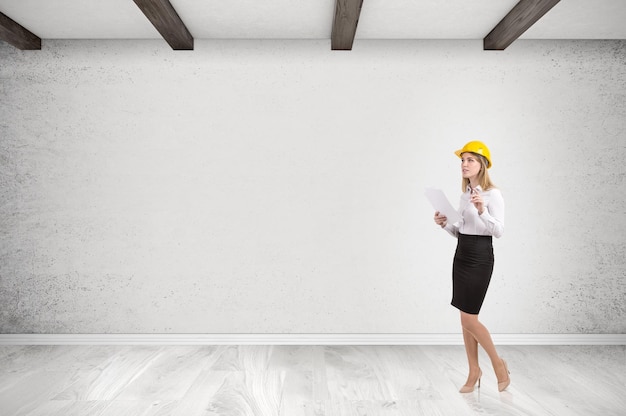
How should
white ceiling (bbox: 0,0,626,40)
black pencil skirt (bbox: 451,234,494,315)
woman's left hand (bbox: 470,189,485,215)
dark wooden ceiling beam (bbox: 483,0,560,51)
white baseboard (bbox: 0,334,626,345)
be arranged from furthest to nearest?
white baseboard (bbox: 0,334,626,345) → white ceiling (bbox: 0,0,626,40) → dark wooden ceiling beam (bbox: 483,0,560,51) → black pencil skirt (bbox: 451,234,494,315) → woman's left hand (bbox: 470,189,485,215)

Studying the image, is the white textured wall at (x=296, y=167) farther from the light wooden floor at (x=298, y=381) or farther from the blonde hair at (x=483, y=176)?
the blonde hair at (x=483, y=176)

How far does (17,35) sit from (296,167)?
8.52 ft

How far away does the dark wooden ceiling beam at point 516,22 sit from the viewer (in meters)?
3.07

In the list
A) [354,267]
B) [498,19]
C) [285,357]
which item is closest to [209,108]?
[354,267]

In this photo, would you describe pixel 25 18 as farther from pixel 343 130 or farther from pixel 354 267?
pixel 354 267

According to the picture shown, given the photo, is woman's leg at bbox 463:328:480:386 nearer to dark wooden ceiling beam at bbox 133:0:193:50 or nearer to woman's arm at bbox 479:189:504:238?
woman's arm at bbox 479:189:504:238

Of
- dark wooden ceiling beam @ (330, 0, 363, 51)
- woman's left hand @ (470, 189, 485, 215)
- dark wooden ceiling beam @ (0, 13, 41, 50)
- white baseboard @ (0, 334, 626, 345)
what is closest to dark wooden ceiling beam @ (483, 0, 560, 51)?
dark wooden ceiling beam @ (330, 0, 363, 51)

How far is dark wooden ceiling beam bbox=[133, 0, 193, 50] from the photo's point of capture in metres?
3.08

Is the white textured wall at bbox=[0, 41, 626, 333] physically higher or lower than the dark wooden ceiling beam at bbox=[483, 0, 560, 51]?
lower

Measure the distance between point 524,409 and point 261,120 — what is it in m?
2.97

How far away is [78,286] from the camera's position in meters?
3.86

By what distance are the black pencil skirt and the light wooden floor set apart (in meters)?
0.62

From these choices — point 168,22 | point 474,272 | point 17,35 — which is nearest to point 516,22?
point 474,272

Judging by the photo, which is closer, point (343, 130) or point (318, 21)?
point (318, 21)
